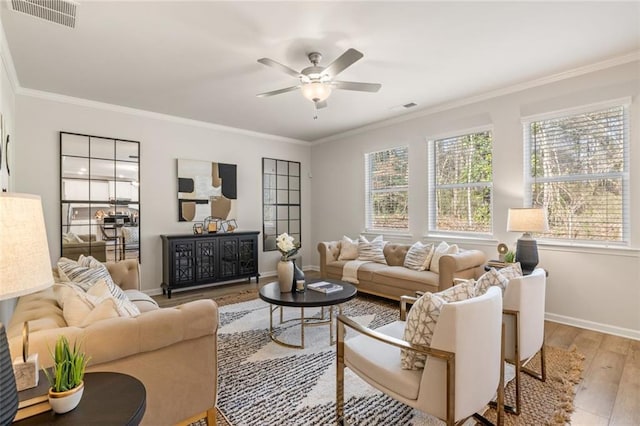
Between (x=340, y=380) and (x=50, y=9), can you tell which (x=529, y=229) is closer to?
(x=340, y=380)

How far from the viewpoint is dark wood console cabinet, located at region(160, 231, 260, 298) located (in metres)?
4.78

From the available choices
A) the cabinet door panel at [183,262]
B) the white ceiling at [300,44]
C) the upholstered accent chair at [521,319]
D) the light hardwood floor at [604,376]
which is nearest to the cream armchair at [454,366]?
the upholstered accent chair at [521,319]

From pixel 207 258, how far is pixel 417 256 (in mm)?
3253

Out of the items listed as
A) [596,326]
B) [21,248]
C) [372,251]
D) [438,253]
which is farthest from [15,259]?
[596,326]

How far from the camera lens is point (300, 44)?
2863 mm

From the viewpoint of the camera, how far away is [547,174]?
3787mm

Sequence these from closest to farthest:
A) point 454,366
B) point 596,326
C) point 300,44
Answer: point 454,366, point 300,44, point 596,326

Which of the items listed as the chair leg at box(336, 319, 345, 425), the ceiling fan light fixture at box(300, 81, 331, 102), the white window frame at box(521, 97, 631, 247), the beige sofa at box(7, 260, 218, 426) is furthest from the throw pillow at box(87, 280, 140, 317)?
the white window frame at box(521, 97, 631, 247)

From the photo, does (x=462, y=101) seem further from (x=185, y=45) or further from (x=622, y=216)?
(x=185, y=45)

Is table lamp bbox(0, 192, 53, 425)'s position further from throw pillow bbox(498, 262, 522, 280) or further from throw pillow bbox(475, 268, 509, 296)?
throw pillow bbox(498, 262, 522, 280)

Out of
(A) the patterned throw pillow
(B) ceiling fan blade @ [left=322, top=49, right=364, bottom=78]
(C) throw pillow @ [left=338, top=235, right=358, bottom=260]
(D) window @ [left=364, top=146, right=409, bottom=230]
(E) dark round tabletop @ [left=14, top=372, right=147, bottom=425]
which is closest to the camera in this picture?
(E) dark round tabletop @ [left=14, top=372, right=147, bottom=425]

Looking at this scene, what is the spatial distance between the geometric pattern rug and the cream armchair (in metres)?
0.45

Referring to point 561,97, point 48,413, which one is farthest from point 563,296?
point 48,413

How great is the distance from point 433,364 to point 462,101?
13.1 ft
